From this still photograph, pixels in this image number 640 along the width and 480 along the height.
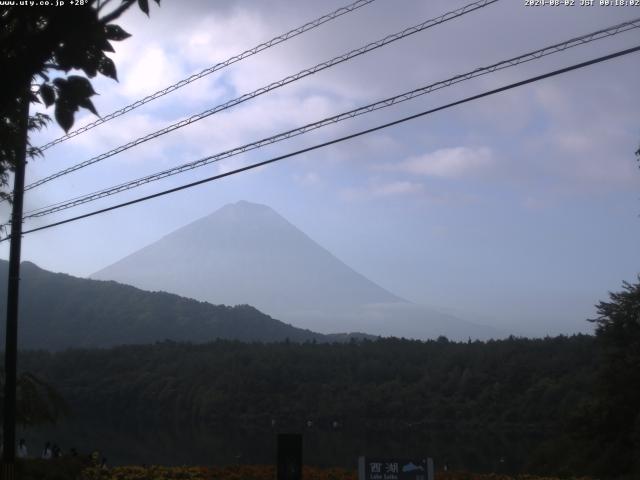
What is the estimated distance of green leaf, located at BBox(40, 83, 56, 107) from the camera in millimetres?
4953

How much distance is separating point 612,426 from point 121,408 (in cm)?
8022

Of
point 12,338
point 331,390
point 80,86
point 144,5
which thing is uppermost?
point 144,5

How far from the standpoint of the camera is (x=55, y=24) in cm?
446

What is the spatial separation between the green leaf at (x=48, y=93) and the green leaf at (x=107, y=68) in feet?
1.16

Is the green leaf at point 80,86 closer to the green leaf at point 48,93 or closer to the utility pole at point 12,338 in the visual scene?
the green leaf at point 48,93

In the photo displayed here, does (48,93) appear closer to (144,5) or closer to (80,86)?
(80,86)

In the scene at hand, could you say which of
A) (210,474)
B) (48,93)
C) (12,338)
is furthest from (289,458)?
(48,93)

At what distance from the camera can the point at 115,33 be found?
525cm

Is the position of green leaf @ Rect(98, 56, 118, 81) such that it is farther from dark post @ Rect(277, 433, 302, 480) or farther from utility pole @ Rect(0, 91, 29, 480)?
utility pole @ Rect(0, 91, 29, 480)

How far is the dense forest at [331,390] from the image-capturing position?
2859 inches

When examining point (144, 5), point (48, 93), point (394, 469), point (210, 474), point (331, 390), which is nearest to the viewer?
point (48, 93)

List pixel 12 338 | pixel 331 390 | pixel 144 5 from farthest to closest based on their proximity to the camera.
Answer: pixel 331 390 < pixel 12 338 < pixel 144 5

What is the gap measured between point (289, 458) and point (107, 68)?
Result: 7.96m

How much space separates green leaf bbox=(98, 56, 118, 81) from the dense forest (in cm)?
5342
